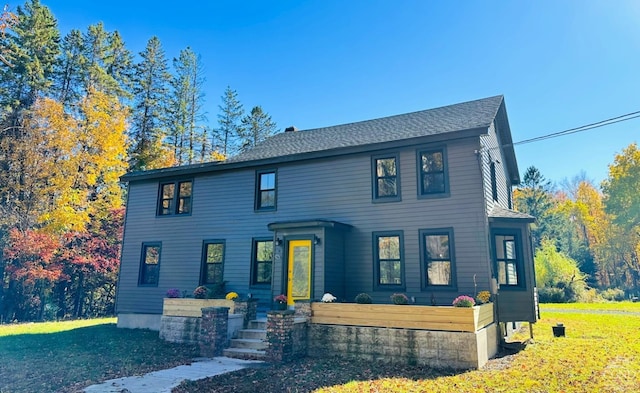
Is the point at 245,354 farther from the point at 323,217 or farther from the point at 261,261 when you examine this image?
the point at 323,217

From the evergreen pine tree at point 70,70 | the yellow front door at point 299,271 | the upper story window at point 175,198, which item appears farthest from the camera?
the evergreen pine tree at point 70,70

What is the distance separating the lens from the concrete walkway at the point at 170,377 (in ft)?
19.8

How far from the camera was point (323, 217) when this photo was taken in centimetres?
1136

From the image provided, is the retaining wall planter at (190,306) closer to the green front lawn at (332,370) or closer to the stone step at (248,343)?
the green front lawn at (332,370)

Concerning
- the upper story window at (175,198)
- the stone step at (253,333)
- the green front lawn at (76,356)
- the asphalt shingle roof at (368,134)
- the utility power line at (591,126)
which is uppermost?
the asphalt shingle roof at (368,134)

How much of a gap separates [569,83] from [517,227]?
695 cm

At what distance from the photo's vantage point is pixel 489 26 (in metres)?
12.0

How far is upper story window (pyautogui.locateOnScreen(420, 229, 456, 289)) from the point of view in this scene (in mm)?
9542

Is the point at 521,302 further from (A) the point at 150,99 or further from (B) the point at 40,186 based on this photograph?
(A) the point at 150,99

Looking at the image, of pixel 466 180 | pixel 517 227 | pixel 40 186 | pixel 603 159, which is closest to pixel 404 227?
pixel 466 180

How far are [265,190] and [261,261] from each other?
92.6 inches

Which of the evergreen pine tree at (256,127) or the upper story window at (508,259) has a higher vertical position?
the evergreen pine tree at (256,127)

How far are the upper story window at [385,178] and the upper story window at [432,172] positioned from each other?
66 centimetres

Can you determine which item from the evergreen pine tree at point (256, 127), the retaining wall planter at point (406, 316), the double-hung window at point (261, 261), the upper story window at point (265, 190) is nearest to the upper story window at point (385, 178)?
the upper story window at point (265, 190)
